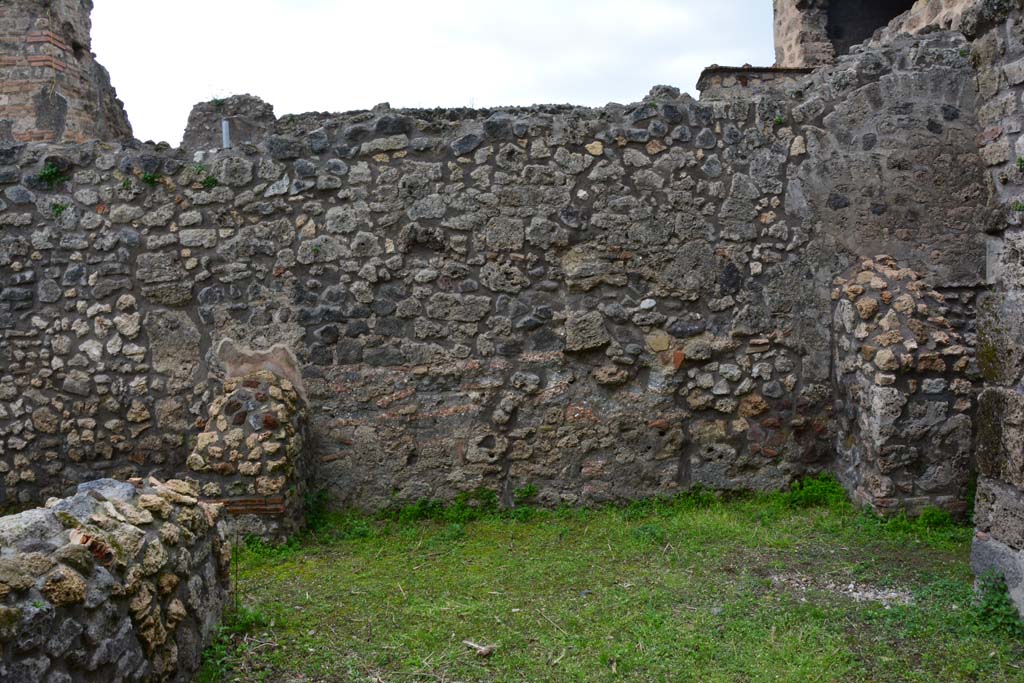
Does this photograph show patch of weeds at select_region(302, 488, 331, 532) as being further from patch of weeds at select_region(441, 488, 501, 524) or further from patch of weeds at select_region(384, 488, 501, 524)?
patch of weeds at select_region(441, 488, 501, 524)

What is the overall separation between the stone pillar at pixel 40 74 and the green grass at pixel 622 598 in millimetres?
4960

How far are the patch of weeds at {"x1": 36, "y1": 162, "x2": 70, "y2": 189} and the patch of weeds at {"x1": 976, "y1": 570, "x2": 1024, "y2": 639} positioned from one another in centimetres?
613

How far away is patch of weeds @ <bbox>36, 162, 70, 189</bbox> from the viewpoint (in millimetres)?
6113

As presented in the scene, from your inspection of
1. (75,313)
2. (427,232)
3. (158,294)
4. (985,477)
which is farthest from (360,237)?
(985,477)

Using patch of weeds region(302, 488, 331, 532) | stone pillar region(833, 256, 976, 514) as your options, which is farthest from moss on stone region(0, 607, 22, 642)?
stone pillar region(833, 256, 976, 514)

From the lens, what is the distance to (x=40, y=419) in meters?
6.18

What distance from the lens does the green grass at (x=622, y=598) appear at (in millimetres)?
3631

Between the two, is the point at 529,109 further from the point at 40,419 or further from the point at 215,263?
the point at 40,419

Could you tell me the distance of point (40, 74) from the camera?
26.8 feet

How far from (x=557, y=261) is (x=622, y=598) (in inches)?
97.9

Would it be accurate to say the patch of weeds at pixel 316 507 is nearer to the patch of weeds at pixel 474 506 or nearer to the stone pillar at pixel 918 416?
the patch of weeds at pixel 474 506

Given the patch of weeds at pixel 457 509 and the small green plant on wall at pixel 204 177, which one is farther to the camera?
the small green plant on wall at pixel 204 177

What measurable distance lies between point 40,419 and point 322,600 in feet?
9.75

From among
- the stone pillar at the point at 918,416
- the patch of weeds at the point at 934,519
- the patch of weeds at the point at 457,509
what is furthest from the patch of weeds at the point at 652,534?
the patch of weeds at the point at 934,519
